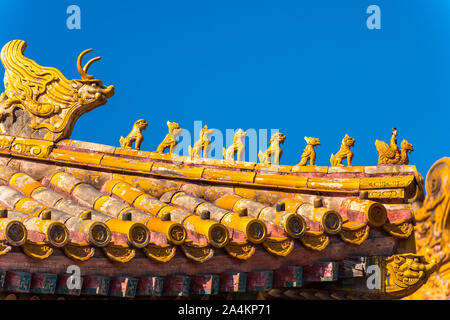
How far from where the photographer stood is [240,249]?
1223 centimetres

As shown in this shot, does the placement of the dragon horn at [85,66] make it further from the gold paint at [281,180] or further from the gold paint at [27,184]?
the gold paint at [281,180]

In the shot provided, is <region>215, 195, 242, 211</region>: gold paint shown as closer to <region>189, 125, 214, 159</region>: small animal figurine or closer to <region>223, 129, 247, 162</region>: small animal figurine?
<region>223, 129, 247, 162</region>: small animal figurine

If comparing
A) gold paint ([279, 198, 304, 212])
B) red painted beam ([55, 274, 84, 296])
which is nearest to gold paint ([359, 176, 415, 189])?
gold paint ([279, 198, 304, 212])

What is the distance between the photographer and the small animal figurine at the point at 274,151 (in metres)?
15.5

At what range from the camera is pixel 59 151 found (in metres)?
14.7

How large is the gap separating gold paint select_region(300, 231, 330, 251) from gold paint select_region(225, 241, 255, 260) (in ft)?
2.90

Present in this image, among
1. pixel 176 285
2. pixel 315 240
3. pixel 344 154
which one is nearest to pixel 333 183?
pixel 344 154

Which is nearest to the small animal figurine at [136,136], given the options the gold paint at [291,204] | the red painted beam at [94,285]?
the gold paint at [291,204]

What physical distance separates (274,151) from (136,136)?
2.43 metres

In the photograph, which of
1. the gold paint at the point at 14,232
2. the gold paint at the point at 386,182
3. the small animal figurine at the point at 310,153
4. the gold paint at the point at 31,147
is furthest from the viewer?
the small animal figurine at the point at 310,153

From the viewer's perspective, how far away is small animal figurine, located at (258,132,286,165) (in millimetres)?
15461

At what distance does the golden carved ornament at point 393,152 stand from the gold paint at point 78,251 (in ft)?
18.4

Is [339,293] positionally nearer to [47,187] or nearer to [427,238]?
[427,238]

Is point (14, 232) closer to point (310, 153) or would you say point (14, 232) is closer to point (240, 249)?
point (240, 249)
